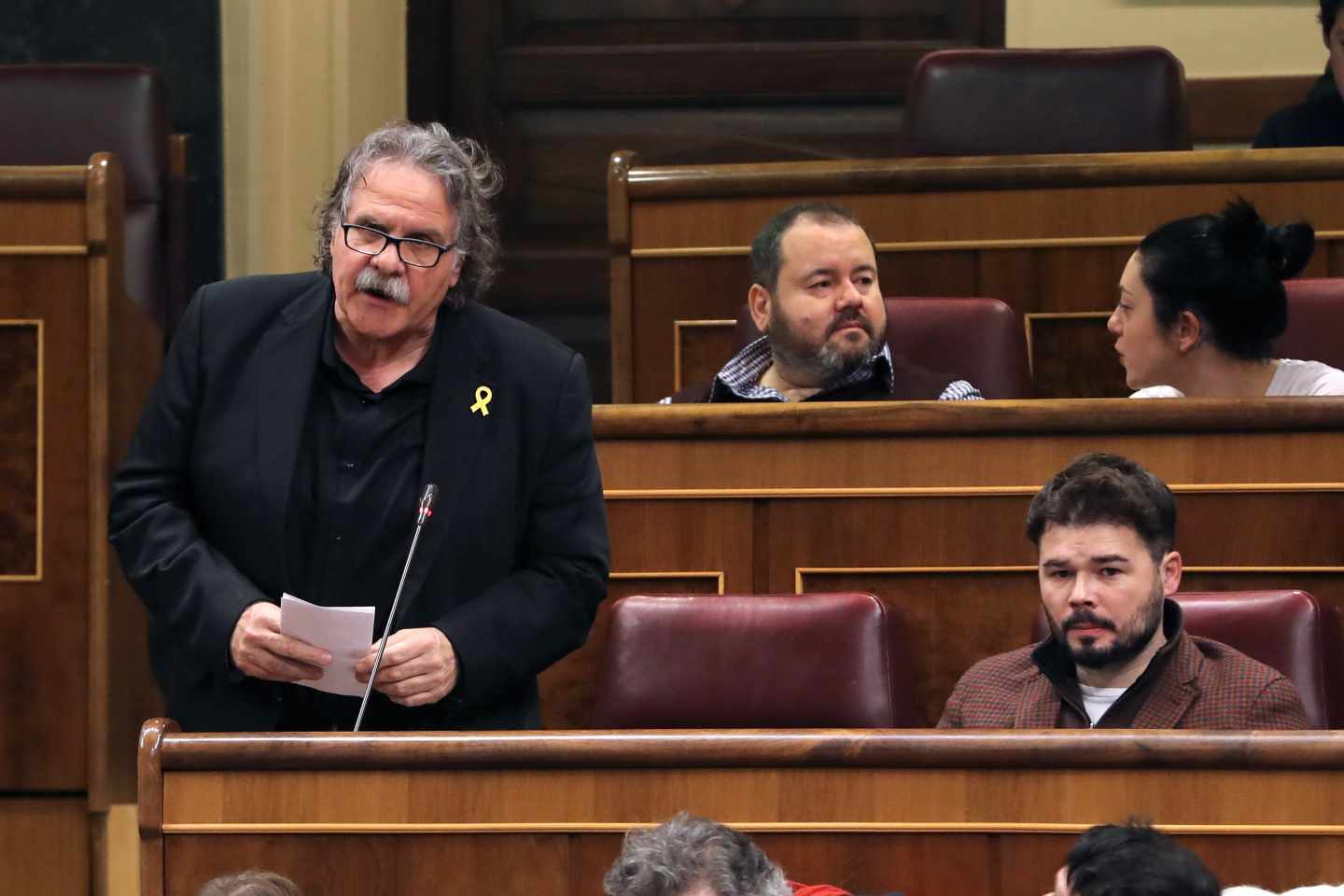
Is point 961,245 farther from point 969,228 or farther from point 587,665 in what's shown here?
point 587,665

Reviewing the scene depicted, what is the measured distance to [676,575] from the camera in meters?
1.29

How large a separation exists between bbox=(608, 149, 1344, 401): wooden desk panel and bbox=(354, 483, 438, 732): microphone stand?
0.66m

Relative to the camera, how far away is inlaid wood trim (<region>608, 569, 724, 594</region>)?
1.29 m

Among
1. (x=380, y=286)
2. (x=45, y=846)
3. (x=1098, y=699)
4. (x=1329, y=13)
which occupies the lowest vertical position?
(x=45, y=846)

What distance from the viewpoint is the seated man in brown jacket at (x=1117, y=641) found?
3.55ft

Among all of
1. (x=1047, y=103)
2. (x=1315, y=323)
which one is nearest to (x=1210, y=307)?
(x=1315, y=323)

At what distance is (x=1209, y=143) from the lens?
7.25ft

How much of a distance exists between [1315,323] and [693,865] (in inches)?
34.8

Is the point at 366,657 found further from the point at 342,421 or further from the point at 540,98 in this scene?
the point at 540,98

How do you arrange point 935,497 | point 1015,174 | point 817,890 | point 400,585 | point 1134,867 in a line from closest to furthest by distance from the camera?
point 1134,867 → point 817,890 → point 400,585 → point 935,497 → point 1015,174

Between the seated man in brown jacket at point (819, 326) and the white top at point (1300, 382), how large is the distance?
0.43 ft

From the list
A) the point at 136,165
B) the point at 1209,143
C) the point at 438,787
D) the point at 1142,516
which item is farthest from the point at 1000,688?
the point at 1209,143

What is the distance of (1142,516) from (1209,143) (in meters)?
1.19

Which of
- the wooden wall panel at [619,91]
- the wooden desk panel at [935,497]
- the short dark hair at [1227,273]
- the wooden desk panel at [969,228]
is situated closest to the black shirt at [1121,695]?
the wooden desk panel at [935,497]
